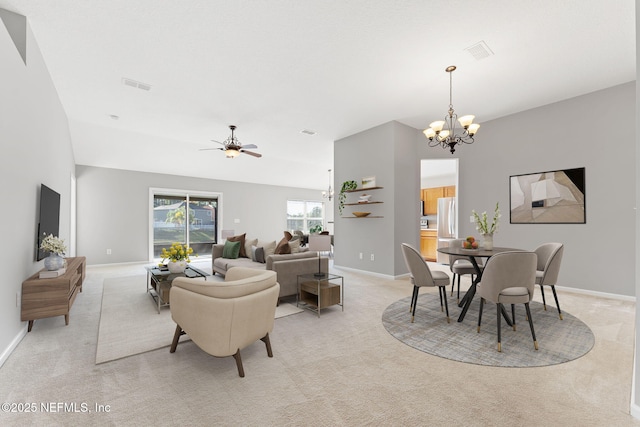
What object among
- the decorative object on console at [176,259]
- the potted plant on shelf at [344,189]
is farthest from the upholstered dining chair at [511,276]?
the decorative object on console at [176,259]

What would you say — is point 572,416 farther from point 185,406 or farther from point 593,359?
→ point 185,406

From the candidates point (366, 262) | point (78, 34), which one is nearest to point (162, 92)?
point (78, 34)

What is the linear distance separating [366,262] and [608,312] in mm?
3544

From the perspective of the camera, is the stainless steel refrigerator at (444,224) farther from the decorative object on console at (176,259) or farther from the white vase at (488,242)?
the decorative object on console at (176,259)

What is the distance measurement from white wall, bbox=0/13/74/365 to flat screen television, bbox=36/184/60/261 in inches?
2.2

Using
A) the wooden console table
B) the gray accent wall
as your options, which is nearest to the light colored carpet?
the wooden console table

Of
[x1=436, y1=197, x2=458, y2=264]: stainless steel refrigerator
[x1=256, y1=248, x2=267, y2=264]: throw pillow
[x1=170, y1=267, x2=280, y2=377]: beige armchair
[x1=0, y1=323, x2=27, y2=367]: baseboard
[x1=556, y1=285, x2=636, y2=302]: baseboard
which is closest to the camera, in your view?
[x1=170, y1=267, x2=280, y2=377]: beige armchair

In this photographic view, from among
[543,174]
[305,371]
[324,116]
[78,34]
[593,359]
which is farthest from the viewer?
[324,116]

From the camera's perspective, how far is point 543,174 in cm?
466

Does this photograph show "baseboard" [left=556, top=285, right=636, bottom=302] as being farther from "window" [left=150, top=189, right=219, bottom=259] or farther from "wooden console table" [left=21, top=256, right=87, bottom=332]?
"window" [left=150, top=189, right=219, bottom=259]

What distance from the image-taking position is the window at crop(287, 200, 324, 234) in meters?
10.9

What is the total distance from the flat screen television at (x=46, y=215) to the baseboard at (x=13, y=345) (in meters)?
0.88

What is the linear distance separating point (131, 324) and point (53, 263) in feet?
3.51

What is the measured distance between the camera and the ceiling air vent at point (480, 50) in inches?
118
